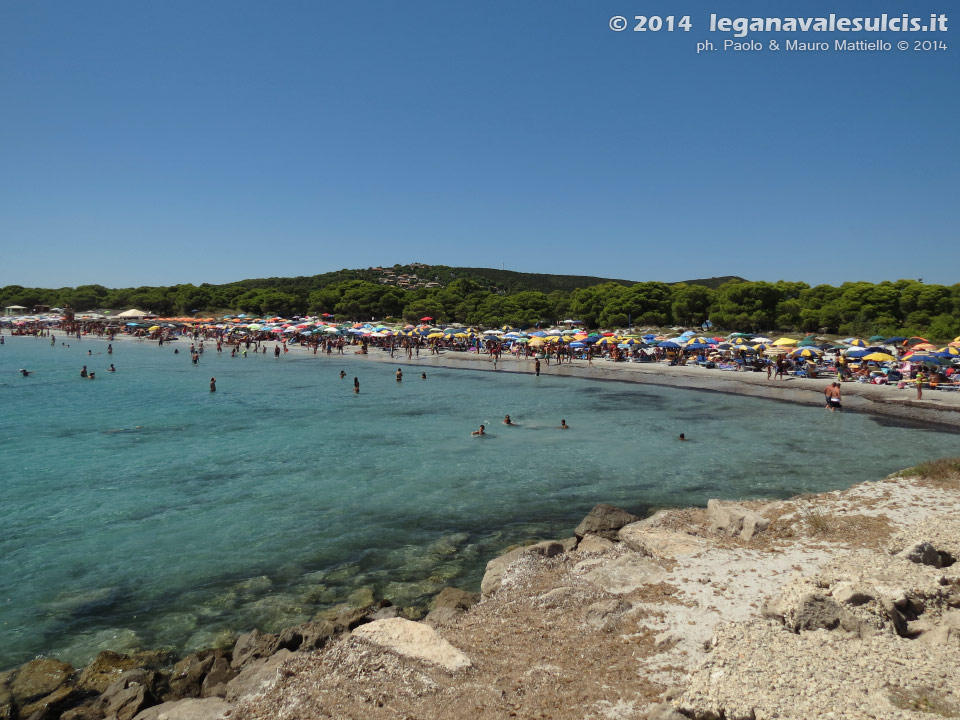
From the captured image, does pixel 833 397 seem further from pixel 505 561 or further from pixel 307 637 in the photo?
pixel 307 637

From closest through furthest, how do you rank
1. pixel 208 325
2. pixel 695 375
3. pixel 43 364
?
pixel 695 375
pixel 43 364
pixel 208 325

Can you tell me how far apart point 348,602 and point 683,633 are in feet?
17.6

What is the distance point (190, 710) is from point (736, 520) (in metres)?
9.14

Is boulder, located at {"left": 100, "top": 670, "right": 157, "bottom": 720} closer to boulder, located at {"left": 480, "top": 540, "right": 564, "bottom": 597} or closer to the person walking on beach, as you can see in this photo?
boulder, located at {"left": 480, "top": 540, "right": 564, "bottom": 597}

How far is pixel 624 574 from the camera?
27.7 feet

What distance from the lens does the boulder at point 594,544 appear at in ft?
32.2

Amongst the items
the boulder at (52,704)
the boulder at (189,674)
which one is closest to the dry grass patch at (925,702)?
the boulder at (189,674)

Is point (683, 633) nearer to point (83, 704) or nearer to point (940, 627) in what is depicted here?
point (940, 627)

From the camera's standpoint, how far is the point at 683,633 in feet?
21.8

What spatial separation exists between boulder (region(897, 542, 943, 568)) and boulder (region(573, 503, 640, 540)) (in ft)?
14.5

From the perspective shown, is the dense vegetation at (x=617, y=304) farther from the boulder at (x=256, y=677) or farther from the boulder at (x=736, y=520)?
the boulder at (x=256, y=677)

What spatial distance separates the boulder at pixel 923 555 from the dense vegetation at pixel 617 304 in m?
43.0

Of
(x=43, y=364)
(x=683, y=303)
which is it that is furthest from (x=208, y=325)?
(x=683, y=303)

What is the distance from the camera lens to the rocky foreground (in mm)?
5207
